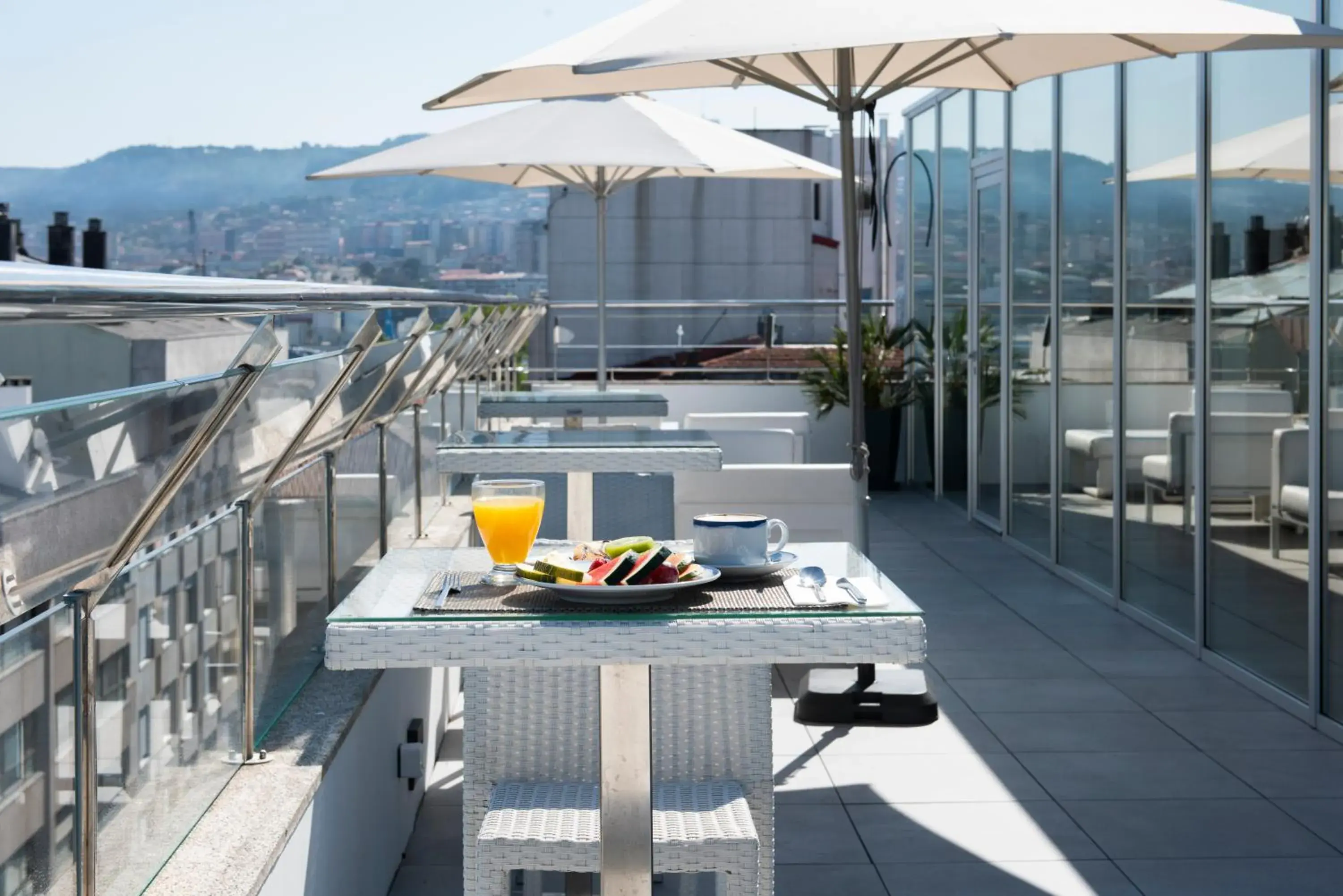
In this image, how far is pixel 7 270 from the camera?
37.9 inches

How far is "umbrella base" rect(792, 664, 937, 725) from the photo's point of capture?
4.53 metres

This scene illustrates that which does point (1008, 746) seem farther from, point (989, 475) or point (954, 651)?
point (989, 475)

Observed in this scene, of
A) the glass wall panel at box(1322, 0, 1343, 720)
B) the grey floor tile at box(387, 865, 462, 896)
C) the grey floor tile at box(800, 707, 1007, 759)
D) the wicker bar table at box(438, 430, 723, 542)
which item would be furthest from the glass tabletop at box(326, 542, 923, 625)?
the glass wall panel at box(1322, 0, 1343, 720)

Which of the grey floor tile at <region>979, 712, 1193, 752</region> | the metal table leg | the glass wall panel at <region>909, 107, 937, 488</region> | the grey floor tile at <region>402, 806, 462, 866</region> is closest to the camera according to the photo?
the metal table leg

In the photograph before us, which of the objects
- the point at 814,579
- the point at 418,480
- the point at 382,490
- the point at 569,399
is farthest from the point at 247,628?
the point at 569,399

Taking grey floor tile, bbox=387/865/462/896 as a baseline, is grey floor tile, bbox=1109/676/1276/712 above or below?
above

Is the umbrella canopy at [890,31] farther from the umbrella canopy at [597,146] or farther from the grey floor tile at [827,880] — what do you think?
the umbrella canopy at [597,146]

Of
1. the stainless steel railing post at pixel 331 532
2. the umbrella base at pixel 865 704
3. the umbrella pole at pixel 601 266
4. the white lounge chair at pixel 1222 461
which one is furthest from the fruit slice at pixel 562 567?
the umbrella pole at pixel 601 266

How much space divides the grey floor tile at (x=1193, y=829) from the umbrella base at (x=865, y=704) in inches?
21.8

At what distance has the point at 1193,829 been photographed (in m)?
3.93

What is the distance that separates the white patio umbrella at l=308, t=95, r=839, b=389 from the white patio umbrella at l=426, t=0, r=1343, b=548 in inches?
70.9

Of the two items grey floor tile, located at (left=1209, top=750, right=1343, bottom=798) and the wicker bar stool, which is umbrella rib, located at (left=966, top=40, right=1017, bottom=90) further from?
the wicker bar stool

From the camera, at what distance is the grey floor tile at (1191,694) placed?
522cm

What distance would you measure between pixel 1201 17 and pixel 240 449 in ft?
7.93
